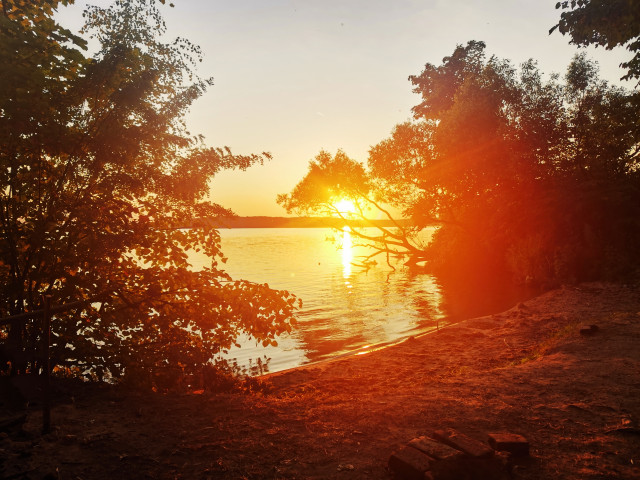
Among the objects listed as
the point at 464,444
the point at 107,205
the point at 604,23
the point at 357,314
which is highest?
the point at 604,23

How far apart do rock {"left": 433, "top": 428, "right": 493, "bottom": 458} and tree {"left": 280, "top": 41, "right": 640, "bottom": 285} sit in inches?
895

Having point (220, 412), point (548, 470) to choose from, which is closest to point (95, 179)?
point (220, 412)

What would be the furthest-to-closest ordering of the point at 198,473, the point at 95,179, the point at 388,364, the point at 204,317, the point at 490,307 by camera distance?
the point at 490,307 → the point at 388,364 → the point at 204,317 → the point at 95,179 → the point at 198,473

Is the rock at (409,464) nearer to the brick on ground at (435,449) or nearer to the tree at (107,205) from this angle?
the brick on ground at (435,449)

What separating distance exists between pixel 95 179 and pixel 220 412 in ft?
17.9

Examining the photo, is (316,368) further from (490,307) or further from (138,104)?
(490,307)

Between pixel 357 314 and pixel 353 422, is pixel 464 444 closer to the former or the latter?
pixel 353 422

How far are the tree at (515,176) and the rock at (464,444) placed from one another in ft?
74.6

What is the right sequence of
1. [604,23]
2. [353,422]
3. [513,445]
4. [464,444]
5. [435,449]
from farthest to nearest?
[604,23], [353,422], [513,445], [464,444], [435,449]

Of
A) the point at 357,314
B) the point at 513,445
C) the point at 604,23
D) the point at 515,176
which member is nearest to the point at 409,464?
the point at 513,445

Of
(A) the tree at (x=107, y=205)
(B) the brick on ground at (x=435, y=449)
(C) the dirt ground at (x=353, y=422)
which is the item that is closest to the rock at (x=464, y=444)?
(B) the brick on ground at (x=435, y=449)

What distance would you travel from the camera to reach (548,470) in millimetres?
5344

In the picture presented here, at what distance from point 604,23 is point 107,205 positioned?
14.5m

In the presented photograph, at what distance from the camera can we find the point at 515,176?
3089 cm
